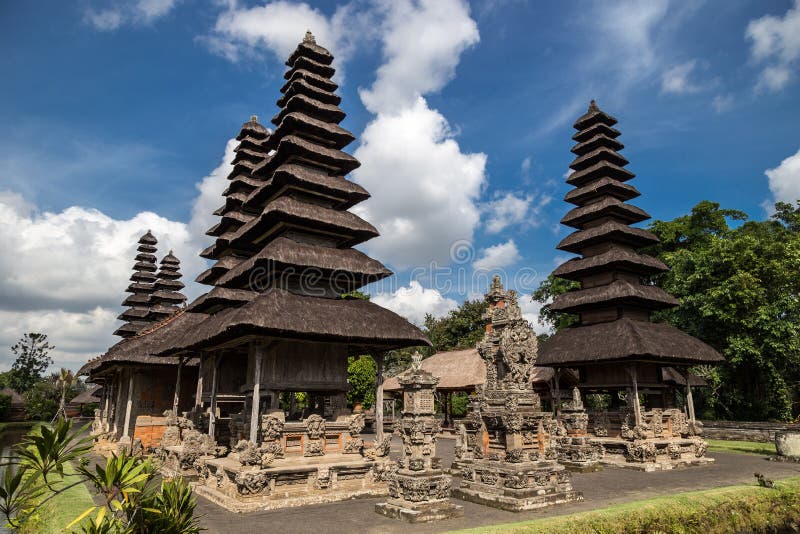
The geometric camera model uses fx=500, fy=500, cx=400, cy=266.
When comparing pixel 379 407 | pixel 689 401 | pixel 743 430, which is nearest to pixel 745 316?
pixel 743 430

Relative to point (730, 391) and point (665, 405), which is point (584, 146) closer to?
point (665, 405)

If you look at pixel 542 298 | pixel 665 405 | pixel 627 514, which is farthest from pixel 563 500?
pixel 542 298

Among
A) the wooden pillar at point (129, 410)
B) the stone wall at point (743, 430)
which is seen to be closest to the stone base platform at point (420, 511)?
the wooden pillar at point (129, 410)

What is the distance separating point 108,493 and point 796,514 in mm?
14620

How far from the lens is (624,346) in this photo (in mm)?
21516

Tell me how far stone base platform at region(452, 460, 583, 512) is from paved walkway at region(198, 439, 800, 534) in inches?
10.9

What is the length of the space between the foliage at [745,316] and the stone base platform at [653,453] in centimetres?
1143

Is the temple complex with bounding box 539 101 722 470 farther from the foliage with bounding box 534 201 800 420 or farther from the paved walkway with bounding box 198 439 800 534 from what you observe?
the foliage with bounding box 534 201 800 420

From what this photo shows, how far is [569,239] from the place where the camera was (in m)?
27.3

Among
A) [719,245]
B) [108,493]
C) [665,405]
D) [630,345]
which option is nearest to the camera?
[108,493]

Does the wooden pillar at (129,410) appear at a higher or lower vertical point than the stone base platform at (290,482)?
higher

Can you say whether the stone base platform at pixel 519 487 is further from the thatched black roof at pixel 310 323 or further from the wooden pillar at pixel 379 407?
the thatched black roof at pixel 310 323

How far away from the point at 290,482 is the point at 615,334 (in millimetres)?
16205

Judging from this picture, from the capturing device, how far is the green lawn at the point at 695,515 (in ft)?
30.0
